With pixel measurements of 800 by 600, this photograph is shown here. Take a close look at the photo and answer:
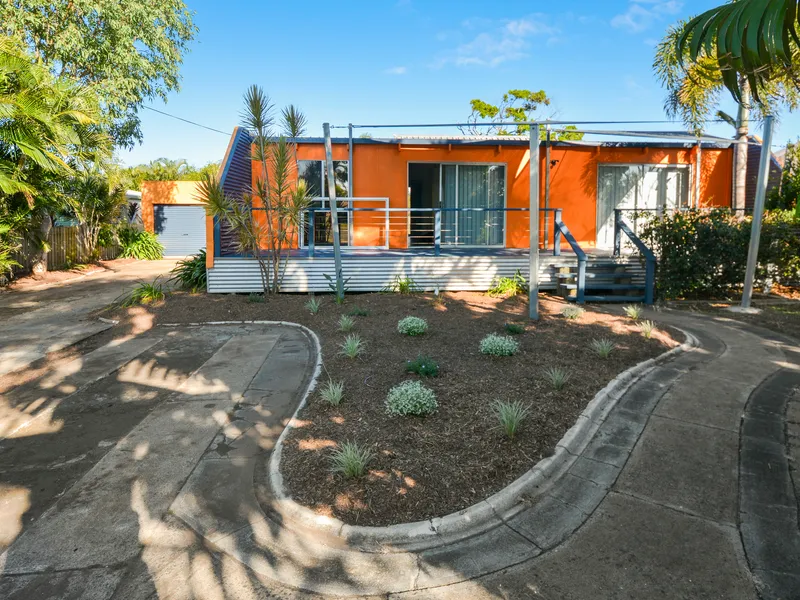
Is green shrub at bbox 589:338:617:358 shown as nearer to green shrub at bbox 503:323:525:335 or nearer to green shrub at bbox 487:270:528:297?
green shrub at bbox 503:323:525:335

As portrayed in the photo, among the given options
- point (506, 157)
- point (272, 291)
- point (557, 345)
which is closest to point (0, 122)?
point (272, 291)

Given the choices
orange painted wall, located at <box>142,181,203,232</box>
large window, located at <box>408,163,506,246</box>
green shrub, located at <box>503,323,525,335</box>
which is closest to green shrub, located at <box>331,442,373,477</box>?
green shrub, located at <box>503,323,525,335</box>

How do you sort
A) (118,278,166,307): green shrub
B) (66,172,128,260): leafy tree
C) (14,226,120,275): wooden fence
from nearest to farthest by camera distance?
(118,278,166,307): green shrub < (14,226,120,275): wooden fence < (66,172,128,260): leafy tree

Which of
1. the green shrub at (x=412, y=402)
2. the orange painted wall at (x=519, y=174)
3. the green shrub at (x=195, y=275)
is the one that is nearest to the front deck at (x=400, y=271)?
the green shrub at (x=195, y=275)

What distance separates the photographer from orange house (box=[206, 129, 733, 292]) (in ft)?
39.7

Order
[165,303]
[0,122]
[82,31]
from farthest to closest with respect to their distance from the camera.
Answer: [82,31] < [0,122] < [165,303]

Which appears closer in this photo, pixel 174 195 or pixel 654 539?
pixel 654 539

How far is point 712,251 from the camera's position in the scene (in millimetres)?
9195

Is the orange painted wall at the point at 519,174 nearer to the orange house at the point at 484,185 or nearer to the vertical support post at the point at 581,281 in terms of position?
the orange house at the point at 484,185

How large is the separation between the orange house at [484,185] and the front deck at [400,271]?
916 mm

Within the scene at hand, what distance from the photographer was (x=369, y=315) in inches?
332

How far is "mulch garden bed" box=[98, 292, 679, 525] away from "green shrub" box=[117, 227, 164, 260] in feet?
55.3

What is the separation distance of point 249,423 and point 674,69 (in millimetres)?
13008

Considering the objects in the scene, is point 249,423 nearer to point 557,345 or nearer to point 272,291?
point 557,345
